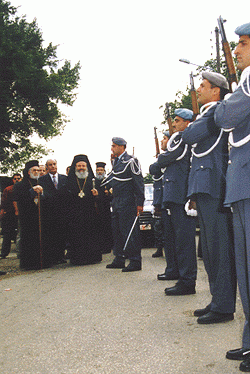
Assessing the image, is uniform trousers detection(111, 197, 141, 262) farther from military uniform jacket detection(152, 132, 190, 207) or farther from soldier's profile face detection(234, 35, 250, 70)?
soldier's profile face detection(234, 35, 250, 70)

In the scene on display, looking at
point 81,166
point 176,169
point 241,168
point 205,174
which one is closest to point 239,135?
point 241,168

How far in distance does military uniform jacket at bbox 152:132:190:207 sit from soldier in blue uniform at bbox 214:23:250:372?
240cm

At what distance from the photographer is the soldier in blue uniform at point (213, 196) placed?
14.6 feet

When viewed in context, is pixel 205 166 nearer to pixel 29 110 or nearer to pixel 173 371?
pixel 173 371

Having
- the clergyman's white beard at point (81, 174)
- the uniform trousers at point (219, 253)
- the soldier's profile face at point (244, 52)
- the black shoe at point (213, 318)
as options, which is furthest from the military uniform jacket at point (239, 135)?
the clergyman's white beard at point (81, 174)

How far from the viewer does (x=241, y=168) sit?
3.42 metres

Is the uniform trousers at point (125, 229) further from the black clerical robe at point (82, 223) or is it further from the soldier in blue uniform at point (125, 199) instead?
the black clerical robe at point (82, 223)

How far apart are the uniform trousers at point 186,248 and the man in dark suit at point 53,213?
455cm

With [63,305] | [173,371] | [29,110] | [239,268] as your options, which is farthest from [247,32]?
[29,110]

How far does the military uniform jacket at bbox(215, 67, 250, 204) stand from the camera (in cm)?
336

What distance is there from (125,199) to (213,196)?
4.30 meters

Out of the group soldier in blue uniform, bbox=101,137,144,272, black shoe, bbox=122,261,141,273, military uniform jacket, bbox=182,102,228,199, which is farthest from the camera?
soldier in blue uniform, bbox=101,137,144,272

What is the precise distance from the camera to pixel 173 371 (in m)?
3.34

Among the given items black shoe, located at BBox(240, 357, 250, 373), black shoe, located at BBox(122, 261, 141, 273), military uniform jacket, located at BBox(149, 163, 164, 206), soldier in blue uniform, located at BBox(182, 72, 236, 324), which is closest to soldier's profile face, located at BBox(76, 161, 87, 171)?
military uniform jacket, located at BBox(149, 163, 164, 206)
